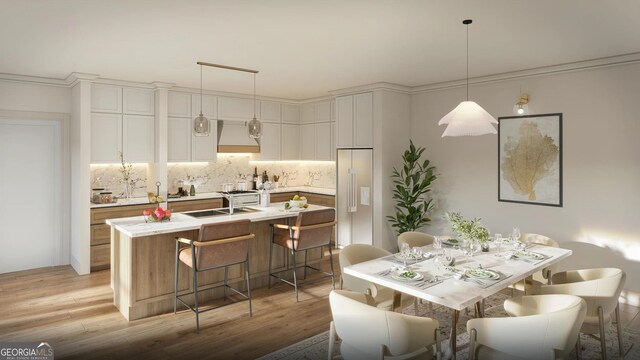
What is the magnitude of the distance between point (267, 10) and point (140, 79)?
3.40 meters

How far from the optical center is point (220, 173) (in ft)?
24.4

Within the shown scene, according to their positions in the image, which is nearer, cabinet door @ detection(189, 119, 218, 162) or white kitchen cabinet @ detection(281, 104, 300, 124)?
cabinet door @ detection(189, 119, 218, 162)

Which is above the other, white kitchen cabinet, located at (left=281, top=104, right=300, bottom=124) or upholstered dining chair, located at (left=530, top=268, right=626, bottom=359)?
white kitchen cabinet, located at (left=281, top=104, right=300, bottom=124)

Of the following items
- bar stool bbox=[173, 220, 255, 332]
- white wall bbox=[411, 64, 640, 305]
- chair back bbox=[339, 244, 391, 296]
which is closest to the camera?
chair back bbox=[339, 244, 391, 296]

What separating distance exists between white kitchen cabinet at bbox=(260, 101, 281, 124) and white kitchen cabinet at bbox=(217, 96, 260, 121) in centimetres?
11

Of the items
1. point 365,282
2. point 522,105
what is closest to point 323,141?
point 522,105

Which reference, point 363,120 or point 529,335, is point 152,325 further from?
point 363,120

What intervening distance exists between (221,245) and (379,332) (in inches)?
79.0

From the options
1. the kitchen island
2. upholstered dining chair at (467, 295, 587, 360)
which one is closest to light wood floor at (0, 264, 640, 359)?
the kitchen island

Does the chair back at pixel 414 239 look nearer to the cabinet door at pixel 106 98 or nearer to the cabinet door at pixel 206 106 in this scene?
the cabinet door at pixel 206 106

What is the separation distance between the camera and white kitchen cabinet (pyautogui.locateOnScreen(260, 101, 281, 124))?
7.55m

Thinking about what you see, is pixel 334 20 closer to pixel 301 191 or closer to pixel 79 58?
pixel 79 58

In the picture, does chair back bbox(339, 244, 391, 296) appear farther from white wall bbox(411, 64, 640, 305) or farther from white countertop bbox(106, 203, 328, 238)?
white wall bbox(411, 64, 640, 305)

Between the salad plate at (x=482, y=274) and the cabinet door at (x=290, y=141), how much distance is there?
5.46 metres
